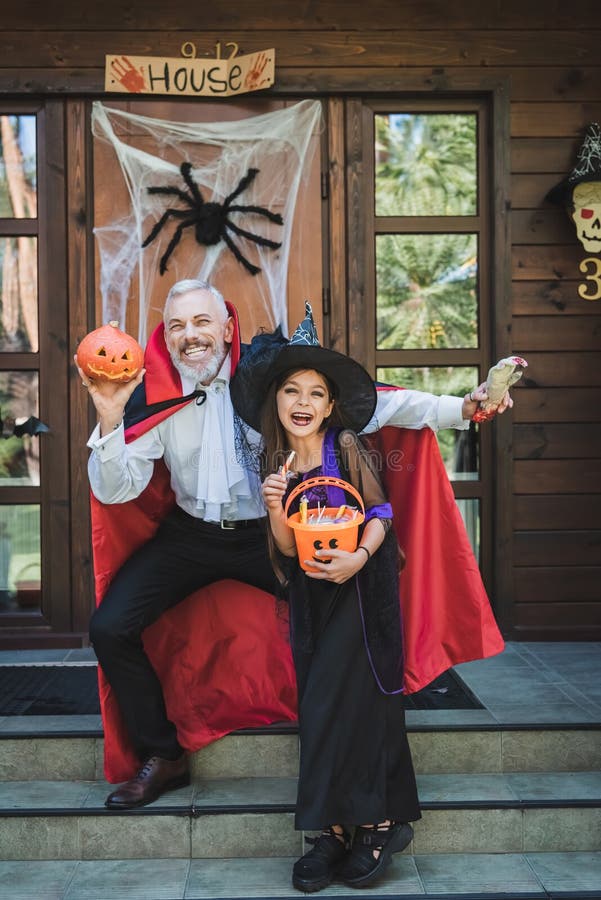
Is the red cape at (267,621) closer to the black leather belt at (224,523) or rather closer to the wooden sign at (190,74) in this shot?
the black leather belt at (224,523)

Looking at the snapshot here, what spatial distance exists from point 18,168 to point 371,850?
12.8ft

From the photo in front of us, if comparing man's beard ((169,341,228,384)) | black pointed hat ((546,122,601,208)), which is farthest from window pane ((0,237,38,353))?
black pointed hat ((546,122,601,208))

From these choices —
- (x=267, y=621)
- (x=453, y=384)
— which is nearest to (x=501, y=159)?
(x=453, y=384)

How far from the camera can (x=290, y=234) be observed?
4773 millimetres

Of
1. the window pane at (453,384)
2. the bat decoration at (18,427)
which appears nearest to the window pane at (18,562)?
the bat decoration at (18,427)

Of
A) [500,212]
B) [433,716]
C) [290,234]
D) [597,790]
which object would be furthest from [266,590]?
[500,212]

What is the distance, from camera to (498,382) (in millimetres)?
2840

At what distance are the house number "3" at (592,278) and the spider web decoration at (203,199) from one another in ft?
5.08

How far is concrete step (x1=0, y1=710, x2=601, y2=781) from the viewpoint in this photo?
3338 millimetres

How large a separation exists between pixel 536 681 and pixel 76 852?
2109mm

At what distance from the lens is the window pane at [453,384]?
4902mm

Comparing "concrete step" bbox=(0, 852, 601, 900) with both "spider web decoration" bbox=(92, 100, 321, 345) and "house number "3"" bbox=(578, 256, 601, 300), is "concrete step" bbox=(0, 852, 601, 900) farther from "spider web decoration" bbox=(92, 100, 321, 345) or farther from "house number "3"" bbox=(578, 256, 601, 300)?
"house number "3"" bbox=(578, 256, 601, 300)

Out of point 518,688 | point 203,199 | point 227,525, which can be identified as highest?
point 203,199

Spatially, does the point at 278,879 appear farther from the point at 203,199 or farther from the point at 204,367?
the point at 203,199
